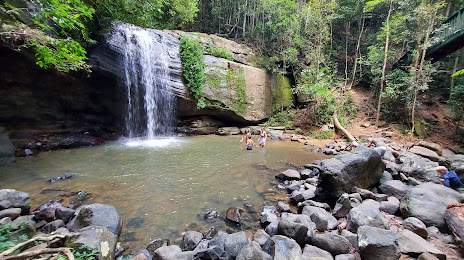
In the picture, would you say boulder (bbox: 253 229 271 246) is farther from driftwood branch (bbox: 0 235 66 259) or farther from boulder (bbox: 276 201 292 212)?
driftwood branch (bbox: 0 235 66 259)

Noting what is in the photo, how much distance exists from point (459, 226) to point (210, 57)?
13.3m

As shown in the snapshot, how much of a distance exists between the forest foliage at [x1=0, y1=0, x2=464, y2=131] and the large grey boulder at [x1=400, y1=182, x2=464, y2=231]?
894 centimetres

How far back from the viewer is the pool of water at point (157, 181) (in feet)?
12.8

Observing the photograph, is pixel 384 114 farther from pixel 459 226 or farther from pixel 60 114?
pixel 60 114

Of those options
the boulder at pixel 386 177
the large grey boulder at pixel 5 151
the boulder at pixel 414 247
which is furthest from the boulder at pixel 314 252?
the large grey boulder at pixel 5 151

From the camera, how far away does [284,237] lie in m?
2.99

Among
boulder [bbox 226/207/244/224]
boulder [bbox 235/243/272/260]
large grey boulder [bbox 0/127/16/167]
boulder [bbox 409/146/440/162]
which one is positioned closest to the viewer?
boulder [bbox 235/243/272/260]

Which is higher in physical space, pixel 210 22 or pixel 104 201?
pixel 210 22

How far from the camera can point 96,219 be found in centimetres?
337

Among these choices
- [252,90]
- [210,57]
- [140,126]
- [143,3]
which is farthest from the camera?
[252,90]

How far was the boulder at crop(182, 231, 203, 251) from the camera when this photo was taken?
306 centimetres

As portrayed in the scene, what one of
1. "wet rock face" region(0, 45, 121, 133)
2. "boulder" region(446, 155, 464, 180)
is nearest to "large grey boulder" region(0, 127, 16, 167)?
"wet rock face" region(0, 45, 121, 133)

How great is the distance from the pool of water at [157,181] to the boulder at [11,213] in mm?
964

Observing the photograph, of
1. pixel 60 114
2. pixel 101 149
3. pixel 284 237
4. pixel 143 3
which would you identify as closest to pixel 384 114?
pixel 284 237
